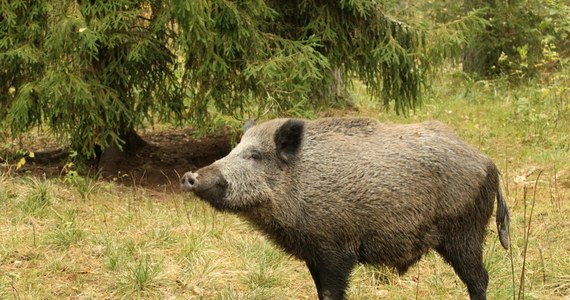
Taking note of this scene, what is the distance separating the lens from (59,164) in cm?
948

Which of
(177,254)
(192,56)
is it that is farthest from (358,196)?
(192,56)

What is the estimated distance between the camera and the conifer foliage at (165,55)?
7.85 metres

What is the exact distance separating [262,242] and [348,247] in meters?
1.84

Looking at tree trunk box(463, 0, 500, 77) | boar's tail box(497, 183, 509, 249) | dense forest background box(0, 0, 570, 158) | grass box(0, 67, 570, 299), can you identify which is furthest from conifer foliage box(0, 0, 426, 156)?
tree trunk box(463, 0, 500, 77)

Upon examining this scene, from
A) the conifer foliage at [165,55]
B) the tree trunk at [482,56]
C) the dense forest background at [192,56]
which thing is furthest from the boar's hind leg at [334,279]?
the tree trunk at [482,56]

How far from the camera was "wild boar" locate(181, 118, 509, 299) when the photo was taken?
4711mm

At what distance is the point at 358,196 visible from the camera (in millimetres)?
4801

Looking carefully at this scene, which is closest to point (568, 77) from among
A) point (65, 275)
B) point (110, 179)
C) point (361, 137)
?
point (110, 179)

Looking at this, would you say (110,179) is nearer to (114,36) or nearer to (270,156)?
(114,36)

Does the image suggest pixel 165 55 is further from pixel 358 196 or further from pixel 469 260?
pixel 469 260

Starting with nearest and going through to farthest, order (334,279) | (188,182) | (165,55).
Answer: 1. (188,182)
2. (334,279)
3. (165,55)

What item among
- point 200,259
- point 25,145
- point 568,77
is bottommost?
point 568,77

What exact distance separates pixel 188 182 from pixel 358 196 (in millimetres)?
1162

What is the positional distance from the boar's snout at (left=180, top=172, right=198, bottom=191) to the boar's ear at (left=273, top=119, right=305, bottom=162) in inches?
28.4
